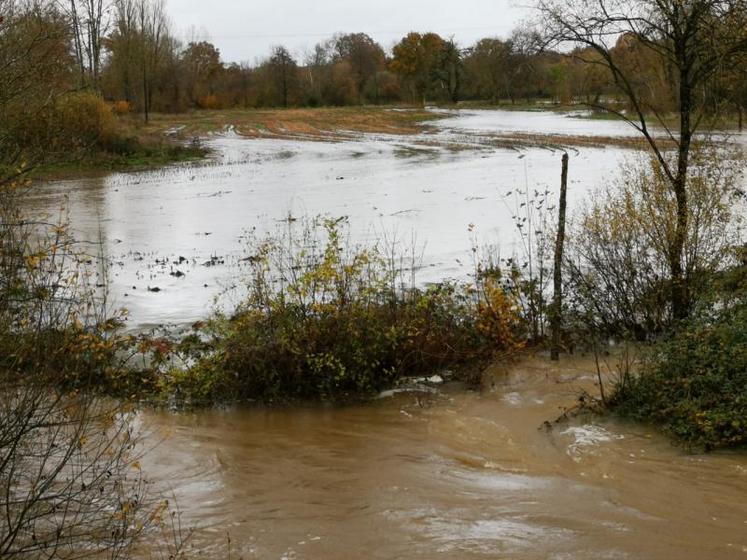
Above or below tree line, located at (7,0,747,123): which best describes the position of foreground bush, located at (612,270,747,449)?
below

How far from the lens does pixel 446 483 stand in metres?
7.38

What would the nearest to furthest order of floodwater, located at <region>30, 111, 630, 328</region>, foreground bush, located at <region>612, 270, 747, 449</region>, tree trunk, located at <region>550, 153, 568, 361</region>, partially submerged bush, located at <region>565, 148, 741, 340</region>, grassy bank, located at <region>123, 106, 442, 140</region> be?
foreground bush, located at <region>612, 270, 747, 449</region>
tree trunk, located at <region>550, 153, 568, 361</region>
partially submerged bush, located at <region>565, 148, 741, 340</region>
floodwater, located at <region>30, 111, 630, 328</region>
grassy bank, located at <region>123, 106, 442, 140</region>

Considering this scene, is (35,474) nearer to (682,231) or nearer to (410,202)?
(682,231)

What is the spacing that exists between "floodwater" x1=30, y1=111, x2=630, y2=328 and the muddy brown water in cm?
322

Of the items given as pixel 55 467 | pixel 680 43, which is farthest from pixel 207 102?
pixel 55 467

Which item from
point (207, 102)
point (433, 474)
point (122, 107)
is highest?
point (207, 102)

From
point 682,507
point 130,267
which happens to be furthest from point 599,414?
point 130,267

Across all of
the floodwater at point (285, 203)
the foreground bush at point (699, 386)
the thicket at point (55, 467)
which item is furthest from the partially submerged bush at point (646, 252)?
the thicket at point (55, 467)

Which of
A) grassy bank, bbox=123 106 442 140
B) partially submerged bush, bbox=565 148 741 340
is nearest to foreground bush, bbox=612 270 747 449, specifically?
partially submerged bush, bbox=565 148 741 340

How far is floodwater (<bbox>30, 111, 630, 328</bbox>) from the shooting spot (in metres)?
15.8

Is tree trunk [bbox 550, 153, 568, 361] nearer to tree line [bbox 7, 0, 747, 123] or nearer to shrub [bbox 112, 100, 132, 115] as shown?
tree line [bbox 7, 0, 747, 123]

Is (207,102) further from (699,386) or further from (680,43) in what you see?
(699,386)

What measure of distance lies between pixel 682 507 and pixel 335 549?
309 centimetres

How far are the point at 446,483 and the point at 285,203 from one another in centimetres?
1918
